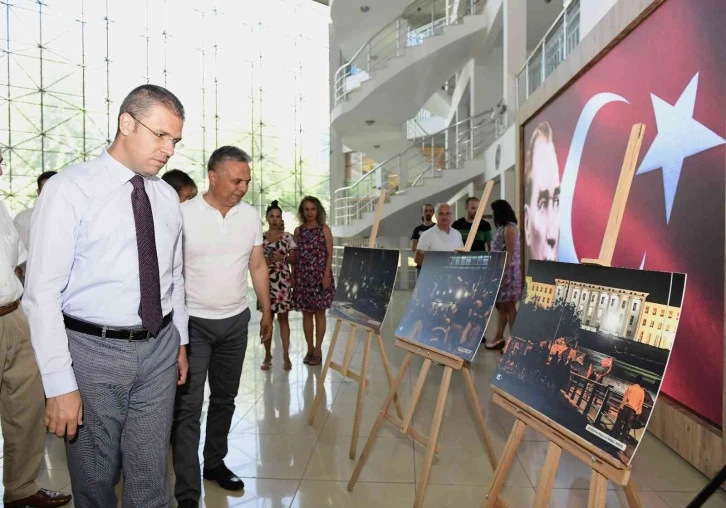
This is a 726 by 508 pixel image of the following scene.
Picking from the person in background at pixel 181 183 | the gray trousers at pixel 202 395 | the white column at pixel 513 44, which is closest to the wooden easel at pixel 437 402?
the gray trousers at pixel 202 395

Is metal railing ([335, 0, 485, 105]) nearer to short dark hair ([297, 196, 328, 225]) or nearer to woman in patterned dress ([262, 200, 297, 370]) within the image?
short dark hair ([297, 196, 328, 225])

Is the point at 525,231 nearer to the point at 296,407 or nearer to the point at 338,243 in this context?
the point at 296,407

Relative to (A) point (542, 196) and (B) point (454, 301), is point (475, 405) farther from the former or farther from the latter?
(A) point (542, 196)

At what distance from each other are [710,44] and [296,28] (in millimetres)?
17407

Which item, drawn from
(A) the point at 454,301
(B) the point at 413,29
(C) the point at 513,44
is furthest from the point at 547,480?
(B) the point at 413,29

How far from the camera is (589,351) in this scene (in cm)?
141

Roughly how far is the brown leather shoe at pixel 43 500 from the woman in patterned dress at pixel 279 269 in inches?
91.8

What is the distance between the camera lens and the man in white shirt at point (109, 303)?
1241mm

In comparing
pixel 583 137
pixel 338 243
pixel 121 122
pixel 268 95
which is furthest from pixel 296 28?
pixel 121 122

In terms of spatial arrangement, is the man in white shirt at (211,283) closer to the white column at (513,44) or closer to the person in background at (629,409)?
the person in background at (629,409)

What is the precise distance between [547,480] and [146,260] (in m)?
1.23

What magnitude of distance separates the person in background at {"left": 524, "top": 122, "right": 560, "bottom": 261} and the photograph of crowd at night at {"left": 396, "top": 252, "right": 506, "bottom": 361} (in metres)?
2.55

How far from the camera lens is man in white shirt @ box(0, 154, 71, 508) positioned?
198 centimetres

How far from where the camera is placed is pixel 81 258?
131 centimetres
